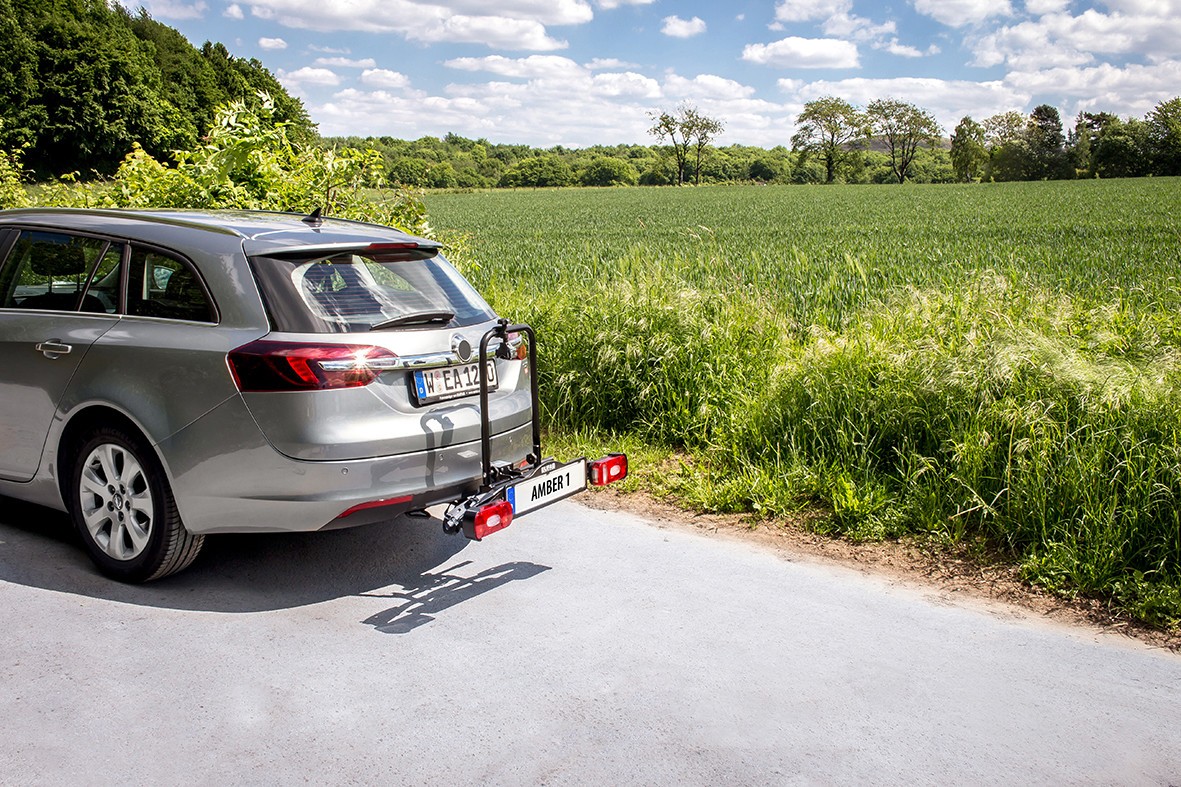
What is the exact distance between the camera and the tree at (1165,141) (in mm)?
87812

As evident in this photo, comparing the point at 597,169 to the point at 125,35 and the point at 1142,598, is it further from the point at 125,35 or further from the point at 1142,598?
the point at 1142,598

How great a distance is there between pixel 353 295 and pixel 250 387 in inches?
24.4

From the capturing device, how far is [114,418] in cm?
433

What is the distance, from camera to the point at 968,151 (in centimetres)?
12338

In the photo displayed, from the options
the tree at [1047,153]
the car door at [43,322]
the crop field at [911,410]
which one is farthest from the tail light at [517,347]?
the tree at [1047,153]

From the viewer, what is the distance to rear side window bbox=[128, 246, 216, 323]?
13.9 ft

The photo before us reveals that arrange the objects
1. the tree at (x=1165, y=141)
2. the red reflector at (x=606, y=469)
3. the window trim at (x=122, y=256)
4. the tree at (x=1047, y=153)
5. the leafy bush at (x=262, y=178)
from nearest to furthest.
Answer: the window trim at (x=122, y=256) → the red reflector at (x=606, y=469) → the leafy bush at (x=262, y=178) → the tree at (x=1165, y=141) → the tree at (x=1047, y=153)

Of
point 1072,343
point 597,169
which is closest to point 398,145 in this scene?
point 597,169

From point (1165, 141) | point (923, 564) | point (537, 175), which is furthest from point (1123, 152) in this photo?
point (923, 564)

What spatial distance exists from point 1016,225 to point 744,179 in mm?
106954

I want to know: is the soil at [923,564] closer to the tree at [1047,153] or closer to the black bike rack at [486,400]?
the black bike rack at [486,400]

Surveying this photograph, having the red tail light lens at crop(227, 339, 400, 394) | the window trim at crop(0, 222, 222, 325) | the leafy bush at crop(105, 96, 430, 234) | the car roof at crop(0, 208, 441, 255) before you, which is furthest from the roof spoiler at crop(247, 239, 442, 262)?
the leafy bush at crop(105, 96, 430, 234)

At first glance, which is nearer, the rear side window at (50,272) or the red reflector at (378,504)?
the red reflector at (378,504)

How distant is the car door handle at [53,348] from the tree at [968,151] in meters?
133
